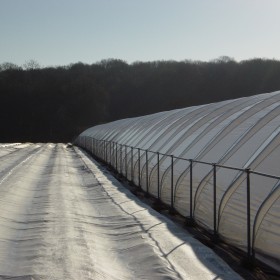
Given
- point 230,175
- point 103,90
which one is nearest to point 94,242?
point 230,175

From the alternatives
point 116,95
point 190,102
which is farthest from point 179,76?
point 116,95

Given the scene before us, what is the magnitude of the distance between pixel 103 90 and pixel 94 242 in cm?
11394

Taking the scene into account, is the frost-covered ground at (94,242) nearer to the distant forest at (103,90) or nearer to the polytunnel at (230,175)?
the polytunnel at (230,175)

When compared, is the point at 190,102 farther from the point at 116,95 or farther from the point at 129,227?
the point at 129,227

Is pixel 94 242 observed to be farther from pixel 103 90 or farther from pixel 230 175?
pixel 103 90

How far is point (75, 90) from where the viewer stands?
120m

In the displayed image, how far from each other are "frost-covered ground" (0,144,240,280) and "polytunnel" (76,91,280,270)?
2.23 ft

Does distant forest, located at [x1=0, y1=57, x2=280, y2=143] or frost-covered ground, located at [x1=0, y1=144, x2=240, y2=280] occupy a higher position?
distant forest, located at [x1=0, y1=57, x2=280, y2=143]

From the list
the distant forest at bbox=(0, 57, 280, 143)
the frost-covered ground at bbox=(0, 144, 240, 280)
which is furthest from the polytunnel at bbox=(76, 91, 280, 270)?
the distant forest at bbox=(0, 57, 280, 143)

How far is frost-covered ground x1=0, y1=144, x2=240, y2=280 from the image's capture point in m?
7.59

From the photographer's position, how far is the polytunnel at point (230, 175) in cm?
793

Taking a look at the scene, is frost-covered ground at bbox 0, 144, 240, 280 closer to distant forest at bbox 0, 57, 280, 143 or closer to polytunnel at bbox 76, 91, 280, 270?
polytunnel at bbox 76, 91, 280, 270

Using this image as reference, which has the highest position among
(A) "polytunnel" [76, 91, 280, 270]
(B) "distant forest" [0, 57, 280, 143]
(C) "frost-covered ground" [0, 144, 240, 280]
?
(B) "distant forest" [0, 57, 280, 143]

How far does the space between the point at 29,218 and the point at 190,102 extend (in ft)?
372
